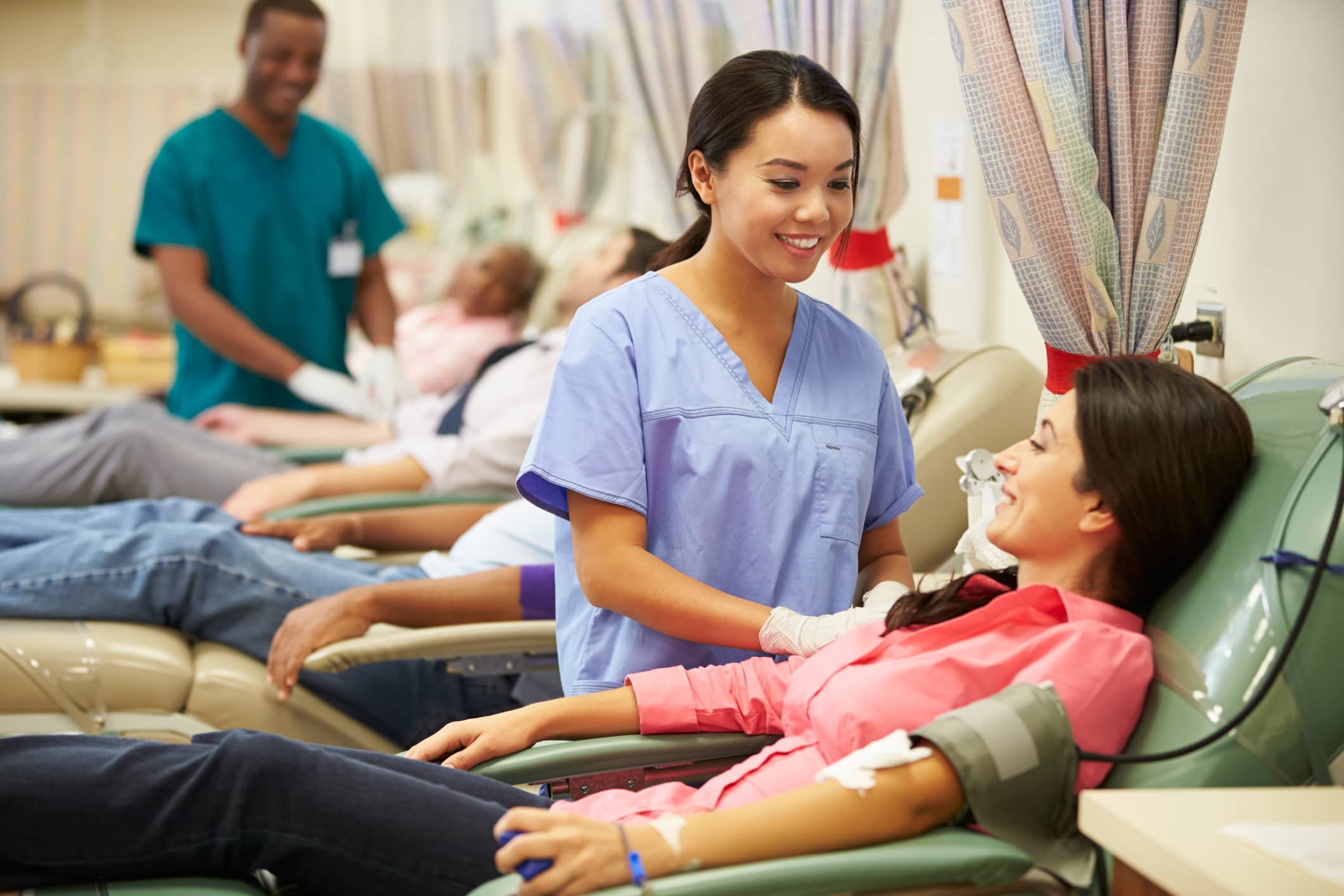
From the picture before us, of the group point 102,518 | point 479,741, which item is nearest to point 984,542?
point 479,741

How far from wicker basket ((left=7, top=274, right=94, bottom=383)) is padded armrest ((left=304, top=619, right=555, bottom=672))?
163 inches

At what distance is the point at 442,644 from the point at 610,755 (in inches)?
23.8

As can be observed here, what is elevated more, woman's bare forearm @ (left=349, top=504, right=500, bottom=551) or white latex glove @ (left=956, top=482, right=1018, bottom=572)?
white latex glove @ (left=956, top=482, right=1018, bottom=572)

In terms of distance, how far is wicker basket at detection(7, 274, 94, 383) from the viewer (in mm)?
Result: 5508

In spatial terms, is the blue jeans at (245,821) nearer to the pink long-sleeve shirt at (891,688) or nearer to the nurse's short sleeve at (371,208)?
the pink long-sleeve shirt at (891,688)

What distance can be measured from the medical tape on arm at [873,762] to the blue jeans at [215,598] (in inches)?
45.4

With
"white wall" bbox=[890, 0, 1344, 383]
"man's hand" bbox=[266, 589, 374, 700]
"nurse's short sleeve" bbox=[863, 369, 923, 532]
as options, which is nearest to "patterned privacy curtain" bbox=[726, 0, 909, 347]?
"nurse's short sleeve" bbox=[863, 369, 923, 532]

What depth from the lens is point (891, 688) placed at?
129 cm

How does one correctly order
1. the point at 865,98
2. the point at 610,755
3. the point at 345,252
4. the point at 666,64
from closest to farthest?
1. the point at 610,755
2. the point at 865,98
3. the point at 666,64
4. the point at 345,252

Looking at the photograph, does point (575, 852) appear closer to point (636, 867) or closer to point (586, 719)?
point (636, 867)

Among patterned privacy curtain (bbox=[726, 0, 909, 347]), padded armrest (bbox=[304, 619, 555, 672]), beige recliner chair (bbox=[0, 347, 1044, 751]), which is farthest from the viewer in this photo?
patterned privacy curtain (bbox=[726, 0, 909, 347])

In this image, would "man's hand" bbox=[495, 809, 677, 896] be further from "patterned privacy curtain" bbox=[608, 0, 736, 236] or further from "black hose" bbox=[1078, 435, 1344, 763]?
"patterned privacy curtain" bbox=[608, 0, 736, 236]

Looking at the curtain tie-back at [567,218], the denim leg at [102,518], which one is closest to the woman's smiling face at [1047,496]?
the denim leg at [102,518]

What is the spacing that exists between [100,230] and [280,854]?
19.0 feet
